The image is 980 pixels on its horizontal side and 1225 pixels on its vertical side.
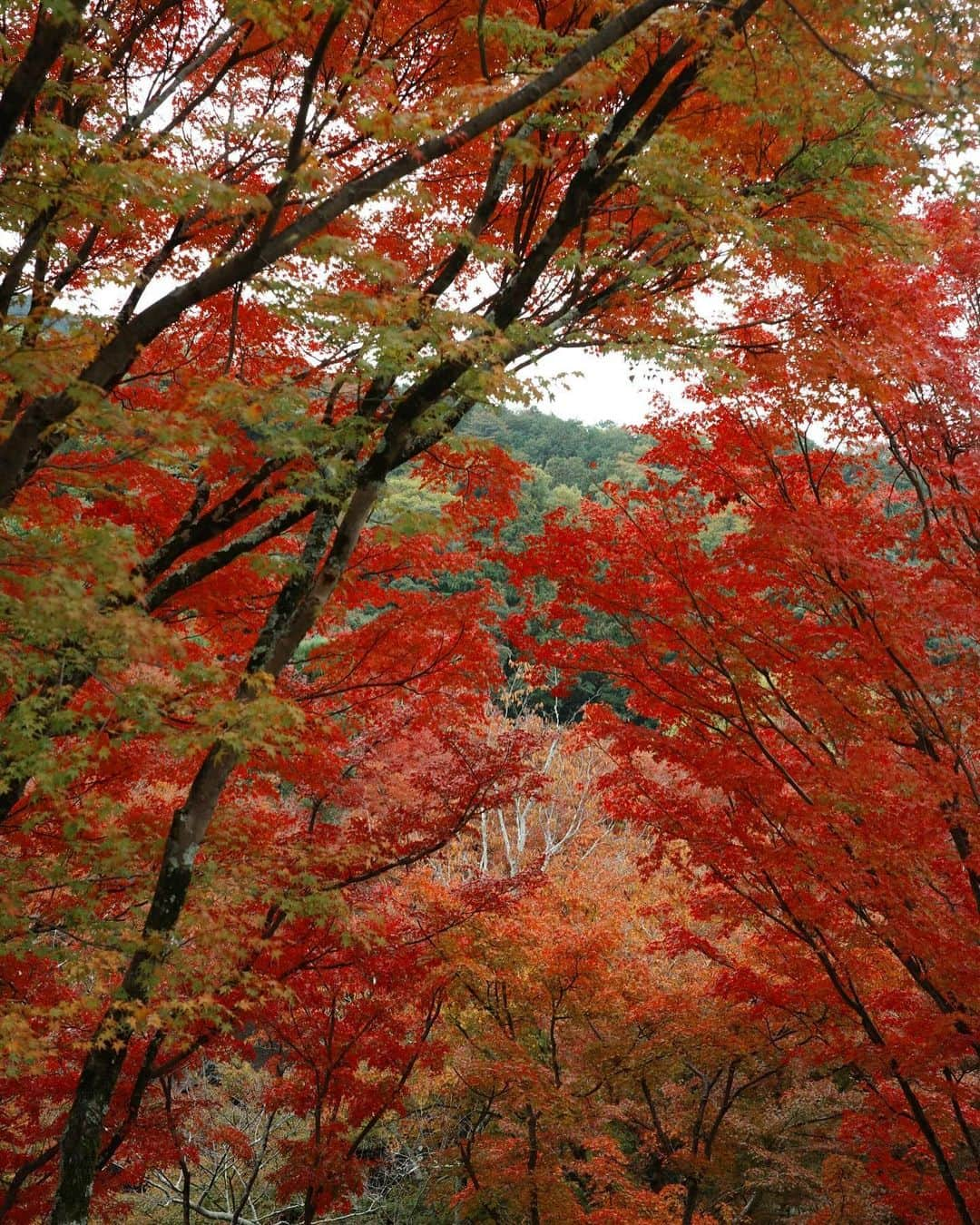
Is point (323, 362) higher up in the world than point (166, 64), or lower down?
lower down

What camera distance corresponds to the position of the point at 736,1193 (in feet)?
40.2

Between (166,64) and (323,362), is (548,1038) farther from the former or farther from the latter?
(166,64)

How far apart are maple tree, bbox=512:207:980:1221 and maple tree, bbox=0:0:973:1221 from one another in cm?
87

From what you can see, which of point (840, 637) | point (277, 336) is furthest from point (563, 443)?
point (840, 637)

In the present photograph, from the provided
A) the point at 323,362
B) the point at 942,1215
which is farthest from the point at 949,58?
the point at 942,1215

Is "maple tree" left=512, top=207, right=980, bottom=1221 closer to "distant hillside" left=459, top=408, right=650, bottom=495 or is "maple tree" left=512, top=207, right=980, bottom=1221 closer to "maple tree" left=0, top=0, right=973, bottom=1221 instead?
"maple tree" left=0, top=0, right=973, bottom=1221

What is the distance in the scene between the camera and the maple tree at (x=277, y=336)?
3617 millimetres

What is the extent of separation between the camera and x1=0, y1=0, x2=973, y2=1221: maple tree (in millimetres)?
3617

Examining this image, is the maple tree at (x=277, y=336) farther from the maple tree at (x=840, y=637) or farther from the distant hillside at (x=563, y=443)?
the distant hillside at (x=563, y=443)

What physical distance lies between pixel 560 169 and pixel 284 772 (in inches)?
202

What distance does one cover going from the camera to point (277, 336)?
7168 millimetres

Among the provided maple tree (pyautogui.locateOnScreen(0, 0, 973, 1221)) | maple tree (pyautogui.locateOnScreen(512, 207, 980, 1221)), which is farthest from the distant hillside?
maple tree (pyautogui.locateOnScreen(0, 0, 973, 1221))

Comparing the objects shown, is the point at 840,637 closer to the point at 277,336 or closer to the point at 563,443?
the point at 277,336

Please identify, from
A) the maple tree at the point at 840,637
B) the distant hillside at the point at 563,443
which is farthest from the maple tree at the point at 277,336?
the distant hillside at the point at 563,443
